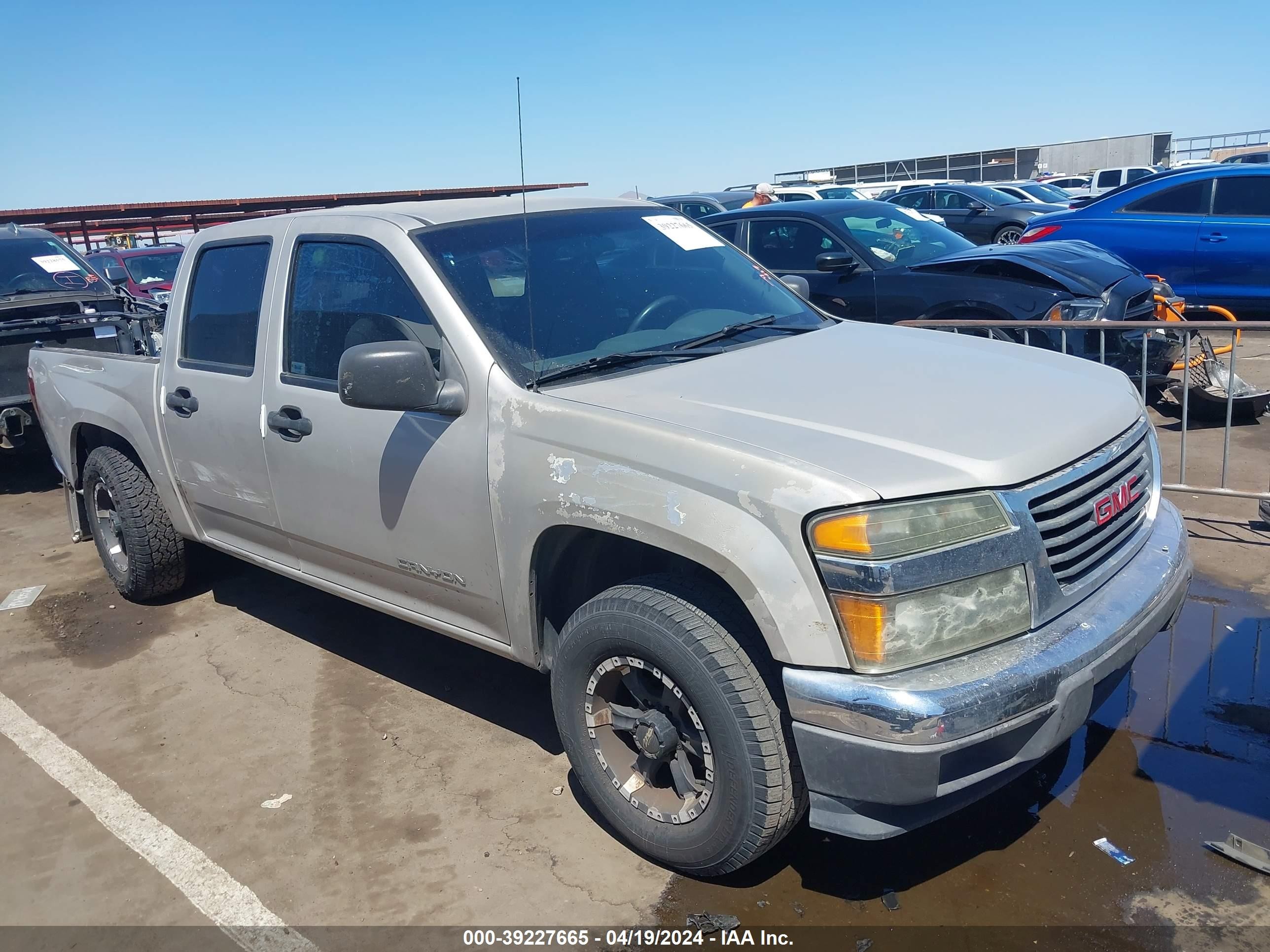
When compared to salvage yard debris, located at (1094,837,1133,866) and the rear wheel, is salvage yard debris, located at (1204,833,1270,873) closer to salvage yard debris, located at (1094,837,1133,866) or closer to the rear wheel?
salvage yard debris, located at (1094,837,1133,866)

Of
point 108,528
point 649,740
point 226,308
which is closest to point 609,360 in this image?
point 649,740

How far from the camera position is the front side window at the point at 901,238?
7824 millimetres

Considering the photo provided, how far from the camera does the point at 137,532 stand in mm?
4957

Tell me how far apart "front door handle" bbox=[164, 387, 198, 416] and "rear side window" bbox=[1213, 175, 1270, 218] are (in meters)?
9.71

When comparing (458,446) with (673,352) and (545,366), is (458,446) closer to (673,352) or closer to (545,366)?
(545,366)

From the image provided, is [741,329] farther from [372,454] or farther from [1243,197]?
[1243,197]

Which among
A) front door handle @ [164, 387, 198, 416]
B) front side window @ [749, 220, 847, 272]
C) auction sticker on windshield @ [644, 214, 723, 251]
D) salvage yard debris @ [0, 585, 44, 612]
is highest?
auction sticker on windshield @ [644, 214, 723, 251]

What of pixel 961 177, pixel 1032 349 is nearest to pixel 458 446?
pixel 1032 349

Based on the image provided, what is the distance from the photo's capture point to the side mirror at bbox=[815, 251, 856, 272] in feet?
23.9

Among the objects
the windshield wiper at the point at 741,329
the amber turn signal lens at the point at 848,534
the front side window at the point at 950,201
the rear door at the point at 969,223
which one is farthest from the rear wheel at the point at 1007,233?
the amber turn signal lens at the point at 848,534

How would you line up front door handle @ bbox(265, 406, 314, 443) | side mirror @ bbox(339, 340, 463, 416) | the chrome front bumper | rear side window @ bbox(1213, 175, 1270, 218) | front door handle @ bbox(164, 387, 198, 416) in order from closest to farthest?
the chrome front bumper, side mirror @ bbox(339, 340, 463, 416), front door handle @ bbox(265, 406, 314, 443), front door handle @ bbox(164, 387, 198, 416), rear side window @ bbox(1213, 175, 1270, 218)

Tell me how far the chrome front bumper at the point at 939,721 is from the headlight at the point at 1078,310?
471cm

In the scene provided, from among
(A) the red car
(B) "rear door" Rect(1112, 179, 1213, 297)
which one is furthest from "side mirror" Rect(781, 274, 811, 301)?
(A) the red car

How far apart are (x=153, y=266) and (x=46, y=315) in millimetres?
8323
